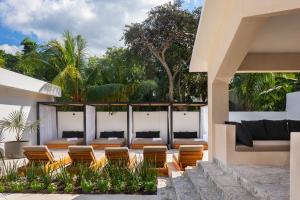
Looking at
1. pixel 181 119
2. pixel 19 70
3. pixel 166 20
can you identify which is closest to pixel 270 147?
pixel 181 119

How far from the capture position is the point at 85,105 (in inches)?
661

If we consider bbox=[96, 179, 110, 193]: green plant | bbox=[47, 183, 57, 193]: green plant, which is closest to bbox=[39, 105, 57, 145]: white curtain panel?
bbox=[47, 183, 57, 193]: green plant

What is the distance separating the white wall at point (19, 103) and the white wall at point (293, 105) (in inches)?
508

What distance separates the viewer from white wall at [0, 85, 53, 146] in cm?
1392

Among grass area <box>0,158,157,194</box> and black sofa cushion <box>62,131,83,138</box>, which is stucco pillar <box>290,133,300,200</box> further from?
black sofa cushion <box>62,131,83,138</box>

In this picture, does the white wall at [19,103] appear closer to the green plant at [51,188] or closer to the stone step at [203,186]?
the green plant at [51,188]

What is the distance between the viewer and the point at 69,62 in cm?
1917

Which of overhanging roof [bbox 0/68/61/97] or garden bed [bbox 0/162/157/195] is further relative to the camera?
overhanging roof [bbox 0/68/61/97]

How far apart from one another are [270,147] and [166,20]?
15.9 metres

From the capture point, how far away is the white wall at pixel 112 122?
18734 millimetres

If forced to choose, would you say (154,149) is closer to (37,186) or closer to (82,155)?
(82,155)

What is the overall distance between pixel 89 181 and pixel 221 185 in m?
3.47

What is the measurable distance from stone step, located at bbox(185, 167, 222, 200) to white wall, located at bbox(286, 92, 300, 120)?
29.6 feet

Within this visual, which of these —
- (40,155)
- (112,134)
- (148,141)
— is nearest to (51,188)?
(40,155)
